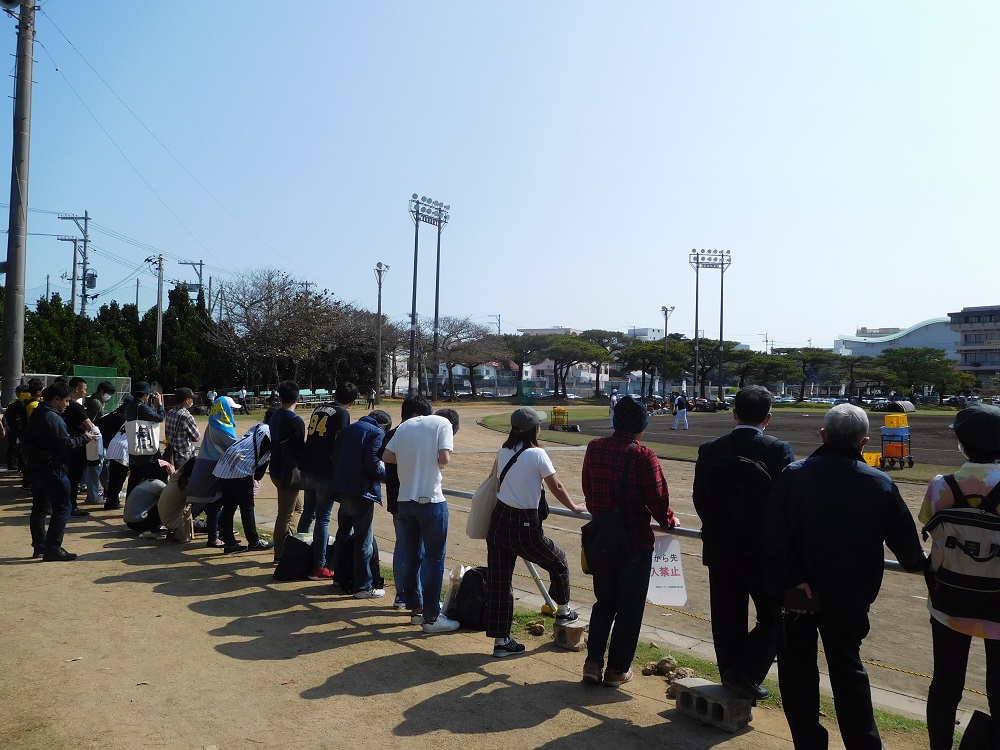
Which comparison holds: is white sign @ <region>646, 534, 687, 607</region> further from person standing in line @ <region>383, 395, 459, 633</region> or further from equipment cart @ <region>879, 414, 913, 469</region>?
equipment cart @ <region>879, 414, 913, 469</region>

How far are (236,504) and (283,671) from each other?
3802 mm

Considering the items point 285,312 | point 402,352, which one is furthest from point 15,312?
point 402,352

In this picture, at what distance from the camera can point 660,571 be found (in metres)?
4.62

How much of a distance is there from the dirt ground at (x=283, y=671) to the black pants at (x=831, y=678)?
1.46ft

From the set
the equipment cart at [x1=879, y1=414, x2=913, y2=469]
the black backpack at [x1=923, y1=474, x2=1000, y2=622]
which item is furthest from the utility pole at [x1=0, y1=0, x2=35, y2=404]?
the equipment cart at [x1=879, y1=414, x2=913, y2=469]

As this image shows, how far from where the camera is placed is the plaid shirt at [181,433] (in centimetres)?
918

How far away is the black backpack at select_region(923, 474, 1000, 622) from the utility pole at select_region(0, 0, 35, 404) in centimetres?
1436

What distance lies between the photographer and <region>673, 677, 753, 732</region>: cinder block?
153 inches

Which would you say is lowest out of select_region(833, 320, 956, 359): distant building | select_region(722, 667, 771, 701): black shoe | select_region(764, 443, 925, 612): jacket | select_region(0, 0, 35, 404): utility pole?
select_region(722, 667, 771, 701): black shoe

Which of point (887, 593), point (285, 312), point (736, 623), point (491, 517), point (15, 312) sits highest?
point (285, 312)

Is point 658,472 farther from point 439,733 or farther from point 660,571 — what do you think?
point 439,733

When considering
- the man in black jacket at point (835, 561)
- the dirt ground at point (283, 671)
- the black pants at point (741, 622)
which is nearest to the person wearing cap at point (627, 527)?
the dirt ground at point (283, 671)

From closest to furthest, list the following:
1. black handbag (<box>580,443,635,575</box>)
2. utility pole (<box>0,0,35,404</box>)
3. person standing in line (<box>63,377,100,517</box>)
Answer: black handbag (<box>580,443,635,575</box>) < person standing in line (<box>63,377,100,517</box>) < utility pole (<box>0,0,35,404</box>)

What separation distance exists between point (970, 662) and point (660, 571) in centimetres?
329
